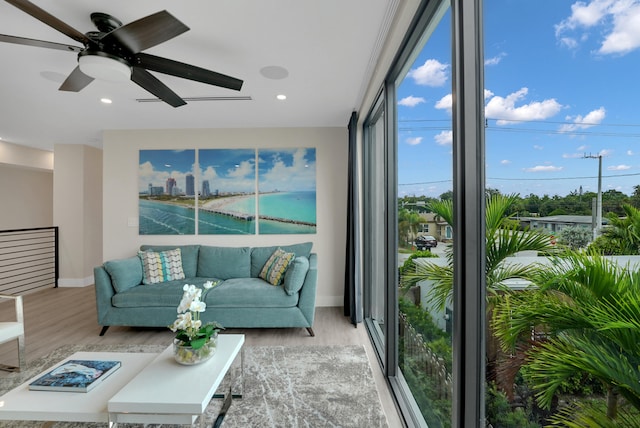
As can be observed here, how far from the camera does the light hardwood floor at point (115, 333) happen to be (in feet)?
10.1

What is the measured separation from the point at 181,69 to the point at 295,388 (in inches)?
90.8

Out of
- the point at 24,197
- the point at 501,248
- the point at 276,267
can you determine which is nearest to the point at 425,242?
the point at 501,248

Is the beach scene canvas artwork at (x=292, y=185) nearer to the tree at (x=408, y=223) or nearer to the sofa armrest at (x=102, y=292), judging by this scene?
the sofa armrest at (x=102, y=292)

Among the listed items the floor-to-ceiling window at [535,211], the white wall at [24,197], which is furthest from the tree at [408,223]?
the white wall at [24,197]

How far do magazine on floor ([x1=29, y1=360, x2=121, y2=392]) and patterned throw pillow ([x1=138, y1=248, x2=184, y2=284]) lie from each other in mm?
1754

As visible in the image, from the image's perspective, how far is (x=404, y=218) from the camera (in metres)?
2.14

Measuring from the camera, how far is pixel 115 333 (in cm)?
343

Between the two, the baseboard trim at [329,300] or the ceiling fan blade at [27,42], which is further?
the baseboard trim at [329,300]

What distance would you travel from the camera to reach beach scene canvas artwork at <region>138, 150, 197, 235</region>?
4.38 metres

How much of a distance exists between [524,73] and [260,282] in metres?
3.21

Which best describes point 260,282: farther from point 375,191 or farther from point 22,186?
point 22,186

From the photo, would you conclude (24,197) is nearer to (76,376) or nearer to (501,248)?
(76,376)

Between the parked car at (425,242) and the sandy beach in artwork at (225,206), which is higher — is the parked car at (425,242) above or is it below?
below

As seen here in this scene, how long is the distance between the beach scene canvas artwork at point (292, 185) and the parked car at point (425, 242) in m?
2.55
